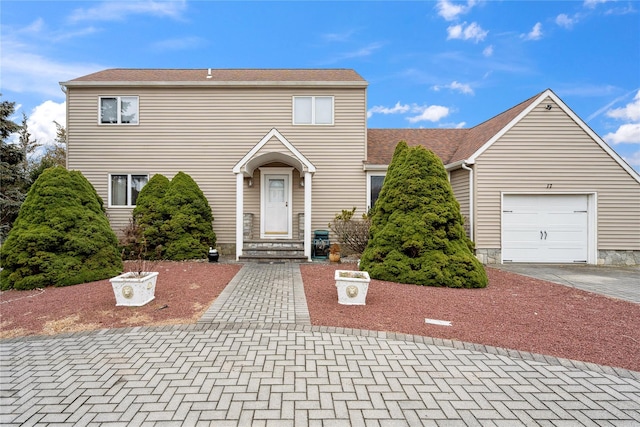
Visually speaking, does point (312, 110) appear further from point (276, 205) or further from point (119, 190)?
point (119, 190)

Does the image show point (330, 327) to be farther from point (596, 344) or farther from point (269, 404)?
point (596, 344)

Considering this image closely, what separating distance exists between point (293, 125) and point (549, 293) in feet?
31.1

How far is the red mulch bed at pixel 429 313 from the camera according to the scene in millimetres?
3996

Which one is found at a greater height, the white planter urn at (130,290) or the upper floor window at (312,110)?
the upper floor window at (312,110)

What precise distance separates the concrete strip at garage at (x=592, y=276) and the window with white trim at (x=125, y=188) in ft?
43.5

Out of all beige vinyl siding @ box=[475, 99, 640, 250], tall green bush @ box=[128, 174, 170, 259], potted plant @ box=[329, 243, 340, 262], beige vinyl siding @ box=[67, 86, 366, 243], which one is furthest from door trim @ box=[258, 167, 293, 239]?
beige vinyl siding @ box=[475, 99, 640, 250]

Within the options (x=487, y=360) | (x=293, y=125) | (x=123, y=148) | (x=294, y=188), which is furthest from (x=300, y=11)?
(x=487, y=360)

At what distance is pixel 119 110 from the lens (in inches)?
461

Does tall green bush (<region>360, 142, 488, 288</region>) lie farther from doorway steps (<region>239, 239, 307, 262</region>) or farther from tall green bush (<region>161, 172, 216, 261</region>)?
tall green bush (<region>161, 172, 216, 261</region>)

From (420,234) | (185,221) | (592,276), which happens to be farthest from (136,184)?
(592,276)

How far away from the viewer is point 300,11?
11805 mm

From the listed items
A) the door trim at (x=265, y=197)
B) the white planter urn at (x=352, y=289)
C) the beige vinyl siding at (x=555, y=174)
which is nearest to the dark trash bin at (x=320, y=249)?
the door trim at (x=265, y=197)

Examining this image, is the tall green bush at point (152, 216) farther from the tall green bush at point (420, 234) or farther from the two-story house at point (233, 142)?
the tall green bush at point (420, 234)

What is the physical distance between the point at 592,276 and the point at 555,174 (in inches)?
144
